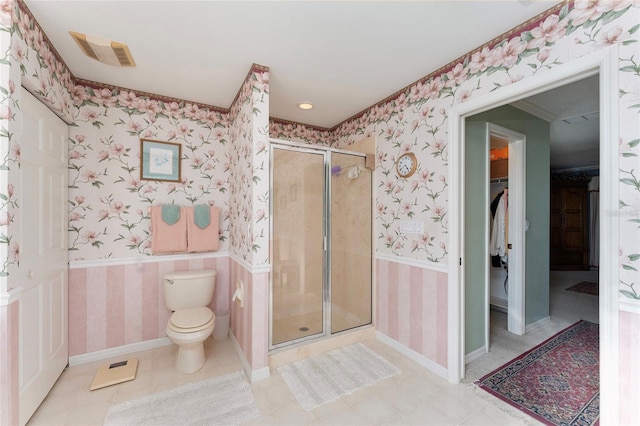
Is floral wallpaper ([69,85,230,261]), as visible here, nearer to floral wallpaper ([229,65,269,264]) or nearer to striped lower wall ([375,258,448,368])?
floral wallpaper ([229,65,269,264])

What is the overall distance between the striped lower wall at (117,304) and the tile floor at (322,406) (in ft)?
0.76

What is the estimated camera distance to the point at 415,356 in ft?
7.71

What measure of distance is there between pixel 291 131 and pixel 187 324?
2.39m

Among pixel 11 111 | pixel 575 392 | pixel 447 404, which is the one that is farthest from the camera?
pixel 575 392

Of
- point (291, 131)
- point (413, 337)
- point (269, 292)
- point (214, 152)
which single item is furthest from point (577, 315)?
point (214, 152)

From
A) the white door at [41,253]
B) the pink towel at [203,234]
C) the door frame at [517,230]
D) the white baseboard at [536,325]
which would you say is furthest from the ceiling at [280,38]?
the white baseboard at [536,325]

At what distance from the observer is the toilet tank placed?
246 centimetres

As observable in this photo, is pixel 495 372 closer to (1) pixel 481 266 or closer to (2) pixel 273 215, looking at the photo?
(1) pixel 481 266

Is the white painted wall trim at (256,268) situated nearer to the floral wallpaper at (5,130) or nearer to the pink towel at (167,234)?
the pink towel at (167,234)

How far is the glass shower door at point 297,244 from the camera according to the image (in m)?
2.40

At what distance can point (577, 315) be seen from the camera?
3.34 meters

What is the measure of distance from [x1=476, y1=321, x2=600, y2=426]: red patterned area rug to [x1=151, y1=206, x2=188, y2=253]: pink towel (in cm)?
282

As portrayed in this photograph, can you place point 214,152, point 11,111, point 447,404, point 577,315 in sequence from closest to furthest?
1. point 11,111
2. point 447,404
3. point 214,152
4. point 577,315

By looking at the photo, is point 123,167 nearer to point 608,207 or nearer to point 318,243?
point 318,243
